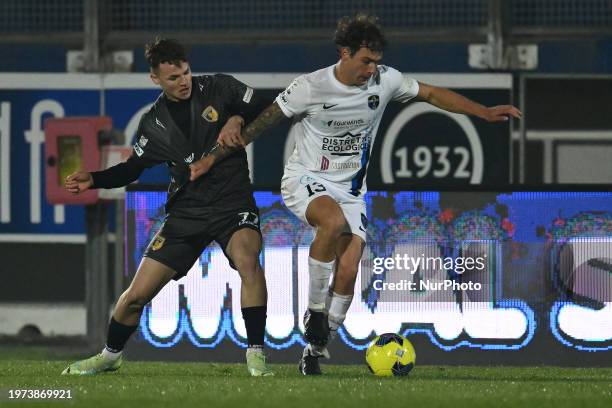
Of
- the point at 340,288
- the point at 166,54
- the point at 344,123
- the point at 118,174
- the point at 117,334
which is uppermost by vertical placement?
the point at 166,54

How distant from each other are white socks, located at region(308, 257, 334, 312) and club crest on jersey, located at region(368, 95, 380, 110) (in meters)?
0.80

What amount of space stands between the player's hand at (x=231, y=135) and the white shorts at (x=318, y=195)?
39cm

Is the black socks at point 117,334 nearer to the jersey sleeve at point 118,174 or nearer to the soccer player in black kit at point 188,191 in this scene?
the soccer player in black kit at point 188,191

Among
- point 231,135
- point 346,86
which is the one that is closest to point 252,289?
point 231,135

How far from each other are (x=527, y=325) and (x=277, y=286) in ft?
4.80

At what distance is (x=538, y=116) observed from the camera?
11.8 metres

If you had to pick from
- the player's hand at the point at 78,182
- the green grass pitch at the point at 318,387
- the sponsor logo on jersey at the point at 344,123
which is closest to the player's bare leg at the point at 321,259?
the green grass pitch at the point at 318,387

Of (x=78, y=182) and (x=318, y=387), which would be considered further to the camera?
(x=78, y=182)

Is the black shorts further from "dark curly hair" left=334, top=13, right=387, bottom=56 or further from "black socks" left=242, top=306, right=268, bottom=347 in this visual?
"dark curly hair" left=334, top=13, right=387, bottom=56

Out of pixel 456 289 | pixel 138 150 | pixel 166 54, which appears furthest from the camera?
pixel 456 289

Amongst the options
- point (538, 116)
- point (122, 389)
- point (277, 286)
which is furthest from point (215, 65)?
point (122, 389)

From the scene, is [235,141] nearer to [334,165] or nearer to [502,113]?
[334,165]

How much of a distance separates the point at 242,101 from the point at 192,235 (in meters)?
0.71

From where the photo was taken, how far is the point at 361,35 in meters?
7.32
